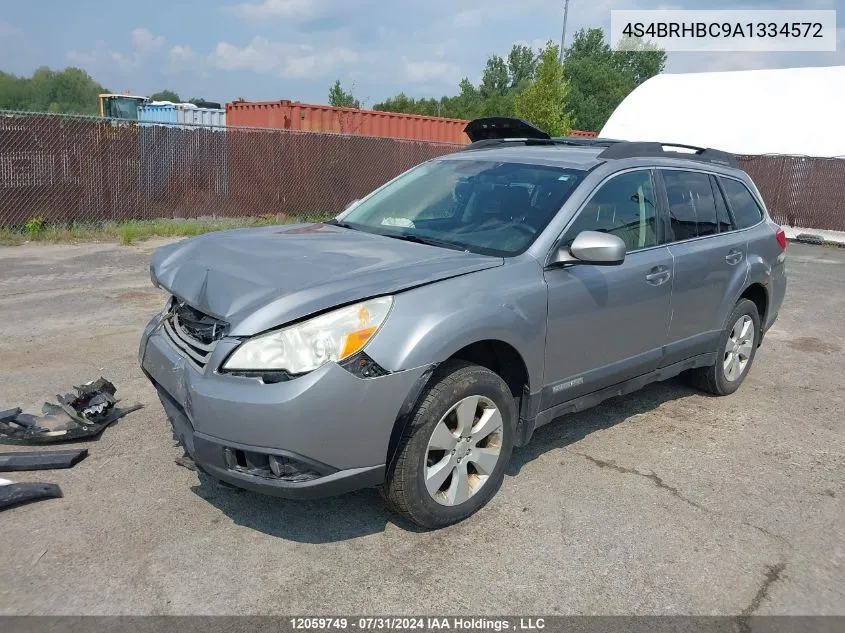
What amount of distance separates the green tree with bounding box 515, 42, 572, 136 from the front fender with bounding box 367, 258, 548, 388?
18024 millimetres

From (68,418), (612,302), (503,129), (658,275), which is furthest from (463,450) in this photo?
(503,129)

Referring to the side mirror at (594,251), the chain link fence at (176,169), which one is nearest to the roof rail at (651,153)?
the side mirror at (594,251)

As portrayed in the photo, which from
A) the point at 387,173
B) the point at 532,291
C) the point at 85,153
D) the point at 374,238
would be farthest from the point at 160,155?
the point at 532,291

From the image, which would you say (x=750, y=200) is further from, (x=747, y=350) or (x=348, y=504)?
(x=348, y=504)

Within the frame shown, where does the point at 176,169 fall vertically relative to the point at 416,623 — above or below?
above

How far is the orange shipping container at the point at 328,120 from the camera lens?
17422 millimetres

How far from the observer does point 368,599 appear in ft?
9.74

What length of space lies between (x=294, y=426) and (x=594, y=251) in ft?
5.75

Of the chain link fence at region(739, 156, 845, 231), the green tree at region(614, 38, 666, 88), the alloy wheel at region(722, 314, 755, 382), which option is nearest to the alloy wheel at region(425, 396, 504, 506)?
the alloy wheel at region(722, 314, 755, 382)

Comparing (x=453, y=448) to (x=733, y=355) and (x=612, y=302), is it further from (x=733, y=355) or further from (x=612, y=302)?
(x=733, y=355)

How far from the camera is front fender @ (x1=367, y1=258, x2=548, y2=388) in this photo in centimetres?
315

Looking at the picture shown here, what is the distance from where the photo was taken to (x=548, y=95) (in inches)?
824

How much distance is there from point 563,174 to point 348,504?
Answer: 7.15ft

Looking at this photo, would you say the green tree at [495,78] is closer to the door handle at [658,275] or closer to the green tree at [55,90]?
the green tree at [55,90]
